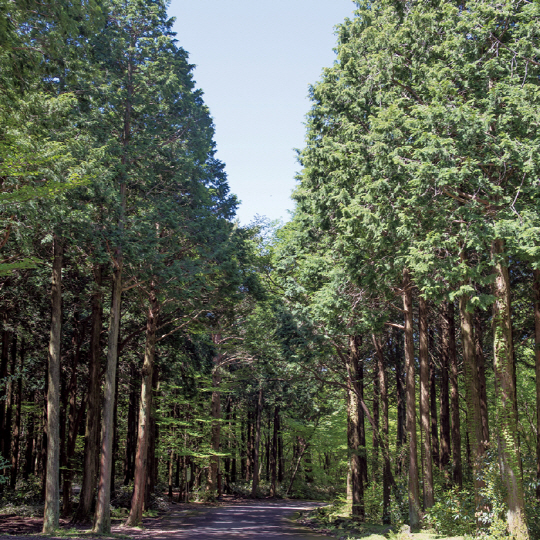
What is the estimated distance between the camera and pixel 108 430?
15477mm

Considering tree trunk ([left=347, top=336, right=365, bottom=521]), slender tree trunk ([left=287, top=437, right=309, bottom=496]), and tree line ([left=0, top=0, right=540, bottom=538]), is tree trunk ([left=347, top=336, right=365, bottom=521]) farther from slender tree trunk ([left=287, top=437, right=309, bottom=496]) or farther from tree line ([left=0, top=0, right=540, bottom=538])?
slender tree trunk ([left=287, top=437, right=309, bottom=496])

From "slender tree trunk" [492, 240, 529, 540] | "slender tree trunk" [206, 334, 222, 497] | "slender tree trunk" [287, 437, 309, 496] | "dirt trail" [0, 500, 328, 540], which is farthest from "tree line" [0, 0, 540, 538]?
"slender tree trunk" [287, 437, 309, 496]

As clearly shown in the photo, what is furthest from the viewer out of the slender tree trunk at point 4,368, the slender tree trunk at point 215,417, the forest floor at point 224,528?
the slender tree trunk at point 215,417

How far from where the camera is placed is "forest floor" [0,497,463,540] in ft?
45.6

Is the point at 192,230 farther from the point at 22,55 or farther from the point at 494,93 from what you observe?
the point at 494,93

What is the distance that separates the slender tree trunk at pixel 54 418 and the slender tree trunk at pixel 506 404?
1146 cm

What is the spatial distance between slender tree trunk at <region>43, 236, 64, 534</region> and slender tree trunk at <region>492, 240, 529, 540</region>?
11.5 metres

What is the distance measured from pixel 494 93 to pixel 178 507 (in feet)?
80.7

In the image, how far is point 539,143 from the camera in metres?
8.62

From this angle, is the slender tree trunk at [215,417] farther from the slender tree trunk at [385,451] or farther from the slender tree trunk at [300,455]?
the slender tree trunk at [385,451]

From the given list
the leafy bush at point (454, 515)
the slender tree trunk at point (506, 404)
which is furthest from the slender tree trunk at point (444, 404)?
the slender tree trunk at point (506, 404)

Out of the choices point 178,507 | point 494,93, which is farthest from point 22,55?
point 178,507

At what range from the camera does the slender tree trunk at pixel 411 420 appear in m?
13.2

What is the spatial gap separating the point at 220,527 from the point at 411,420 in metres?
8.60
